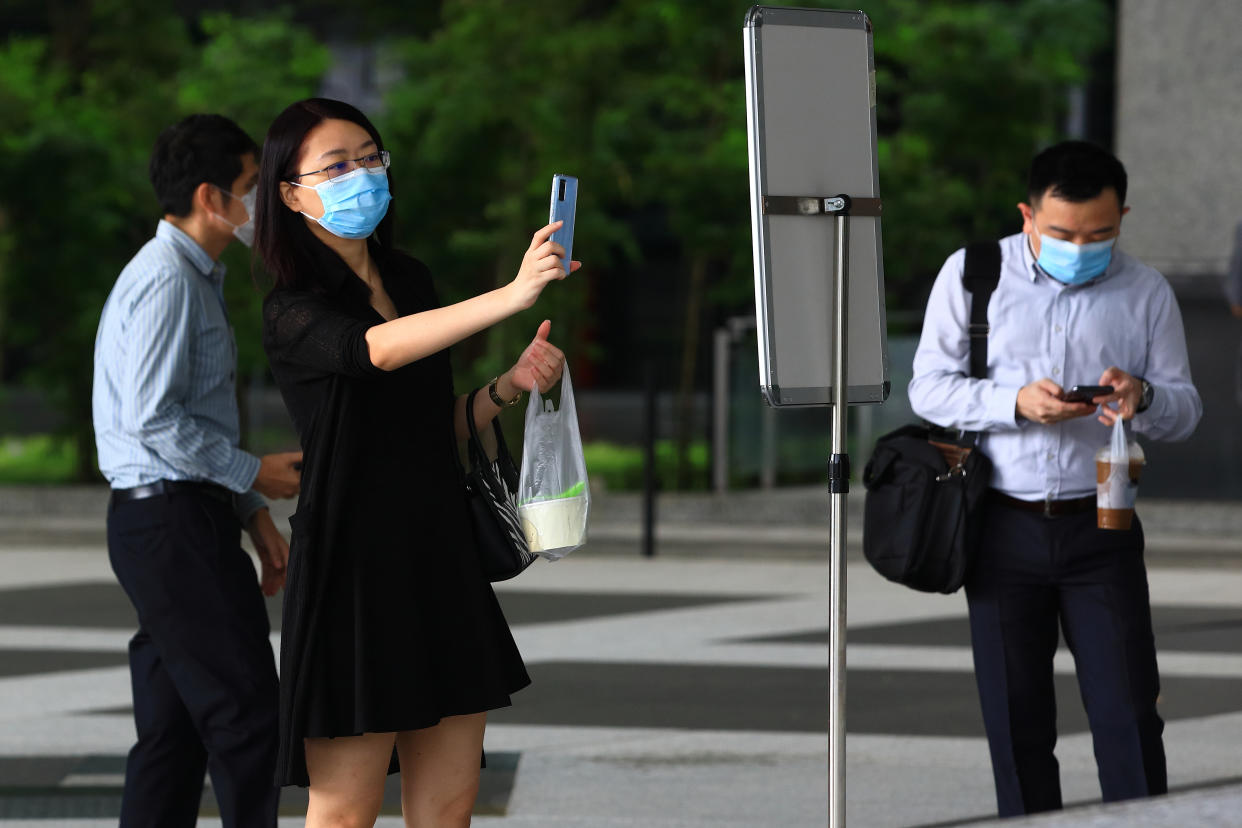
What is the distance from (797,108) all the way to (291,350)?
1.15 meters

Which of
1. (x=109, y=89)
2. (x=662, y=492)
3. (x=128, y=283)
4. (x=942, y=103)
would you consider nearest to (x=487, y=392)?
(x=128, y=283)

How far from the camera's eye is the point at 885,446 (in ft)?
15.2

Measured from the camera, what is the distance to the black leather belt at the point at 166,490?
433cm

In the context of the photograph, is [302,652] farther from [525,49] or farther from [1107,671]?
[525,49]

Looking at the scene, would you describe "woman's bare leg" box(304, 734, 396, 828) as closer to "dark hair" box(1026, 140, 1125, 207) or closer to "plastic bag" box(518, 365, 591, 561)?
"plastic bag" box(518, 365, 591, 561)

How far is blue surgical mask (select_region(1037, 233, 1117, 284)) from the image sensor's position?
14.5 ft

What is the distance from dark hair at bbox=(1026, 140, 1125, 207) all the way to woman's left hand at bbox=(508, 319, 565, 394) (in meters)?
1.53

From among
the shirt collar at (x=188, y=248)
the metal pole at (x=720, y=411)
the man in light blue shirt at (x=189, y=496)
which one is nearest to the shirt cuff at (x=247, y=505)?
the man in light blue shirt at (x=189, y=496)

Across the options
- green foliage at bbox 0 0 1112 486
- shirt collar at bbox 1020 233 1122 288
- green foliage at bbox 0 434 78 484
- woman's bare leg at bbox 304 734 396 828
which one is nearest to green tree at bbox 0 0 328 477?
green foliage at bbox 0 0 1112 486

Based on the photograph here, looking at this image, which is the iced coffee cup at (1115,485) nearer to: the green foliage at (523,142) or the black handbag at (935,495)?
the black handbag at (935,495)

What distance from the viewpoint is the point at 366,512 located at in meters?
3.38

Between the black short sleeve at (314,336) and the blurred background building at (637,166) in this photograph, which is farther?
the blurred background building at (637,166)

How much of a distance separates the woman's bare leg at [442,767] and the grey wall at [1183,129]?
13.3 meters

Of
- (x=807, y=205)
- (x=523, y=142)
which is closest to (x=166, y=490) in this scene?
(x=807, y=205)
